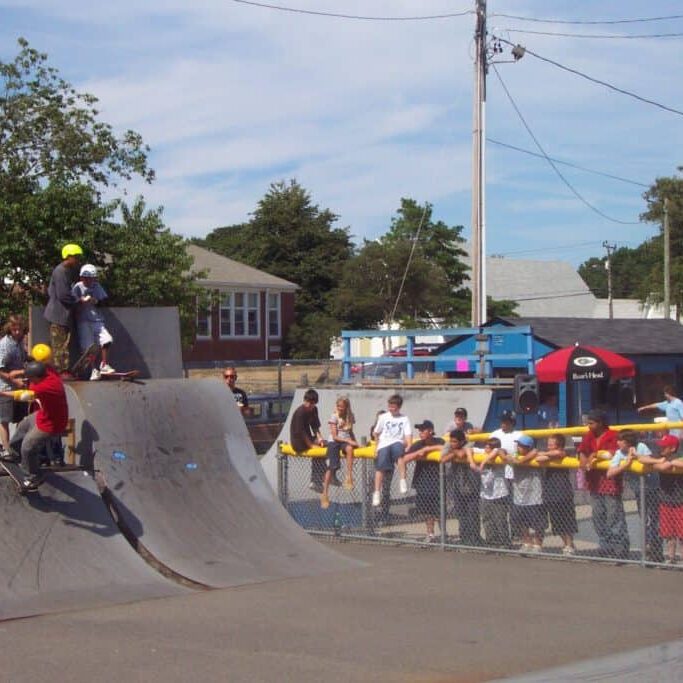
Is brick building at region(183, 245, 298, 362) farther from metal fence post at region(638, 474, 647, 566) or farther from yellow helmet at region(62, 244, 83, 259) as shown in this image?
metal fence post at region(638, 474, 647, 566)

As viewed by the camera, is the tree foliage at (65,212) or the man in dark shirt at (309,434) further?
the tree foliage at (65,212)

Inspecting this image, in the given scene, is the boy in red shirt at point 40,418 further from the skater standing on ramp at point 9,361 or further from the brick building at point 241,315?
the brick building at point 241,315

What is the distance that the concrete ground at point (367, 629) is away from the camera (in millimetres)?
7129

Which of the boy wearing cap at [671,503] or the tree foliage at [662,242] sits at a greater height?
the tree foliage at [662,242]

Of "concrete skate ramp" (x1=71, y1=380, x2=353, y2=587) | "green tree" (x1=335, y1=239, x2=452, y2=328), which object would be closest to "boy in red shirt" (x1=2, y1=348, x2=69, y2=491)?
"concrete skate ramp" (x1=71, y1=380, x2=353, y2=587)

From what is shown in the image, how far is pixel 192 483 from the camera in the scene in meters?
11.5

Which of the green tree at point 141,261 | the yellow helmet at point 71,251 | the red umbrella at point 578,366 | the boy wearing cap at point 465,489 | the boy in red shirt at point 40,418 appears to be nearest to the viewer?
the boy in red shirt at point 40,418

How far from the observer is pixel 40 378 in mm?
9898

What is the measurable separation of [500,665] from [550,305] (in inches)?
3180

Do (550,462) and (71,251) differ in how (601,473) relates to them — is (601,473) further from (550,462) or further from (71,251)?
(71,251)

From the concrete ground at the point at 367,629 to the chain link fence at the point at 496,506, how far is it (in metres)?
0.52

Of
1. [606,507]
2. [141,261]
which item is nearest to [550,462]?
[606,507]

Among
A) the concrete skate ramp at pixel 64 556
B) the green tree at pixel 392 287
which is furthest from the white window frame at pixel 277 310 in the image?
the concrete skate ramp at pixel 64 556

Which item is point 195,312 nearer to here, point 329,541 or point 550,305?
point 329,541
